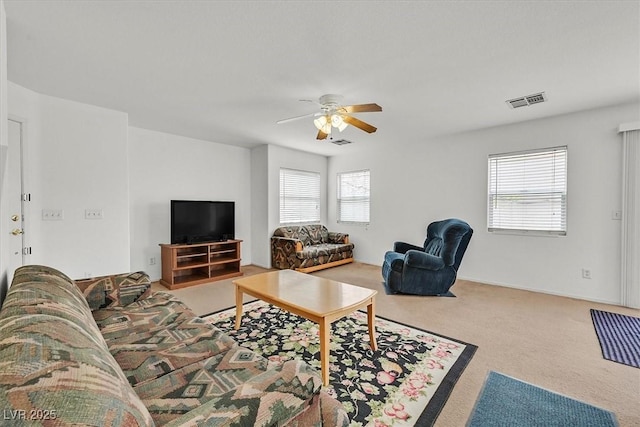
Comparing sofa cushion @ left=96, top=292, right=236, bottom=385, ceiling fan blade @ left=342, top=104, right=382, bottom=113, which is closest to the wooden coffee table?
sofa cushion @ left=96, top=292, right=236, bottom=385

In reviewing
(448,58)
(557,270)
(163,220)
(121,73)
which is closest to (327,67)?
(448,58)

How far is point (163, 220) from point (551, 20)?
5153mm

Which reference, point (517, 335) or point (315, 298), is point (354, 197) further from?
point (315, 298)

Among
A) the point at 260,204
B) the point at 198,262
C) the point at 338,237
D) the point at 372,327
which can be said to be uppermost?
the point at 260,204

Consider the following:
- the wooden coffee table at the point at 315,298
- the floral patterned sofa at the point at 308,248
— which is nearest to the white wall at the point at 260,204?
the floral patterned sofa at the point at 308,248

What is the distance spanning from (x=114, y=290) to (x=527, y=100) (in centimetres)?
449

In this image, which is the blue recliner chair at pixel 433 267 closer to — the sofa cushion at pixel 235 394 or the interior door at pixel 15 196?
the sofa cushion at pixel 235 394

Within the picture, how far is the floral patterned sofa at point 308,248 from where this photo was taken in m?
5.07

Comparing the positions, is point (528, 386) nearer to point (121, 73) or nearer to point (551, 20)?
point (551, 20)

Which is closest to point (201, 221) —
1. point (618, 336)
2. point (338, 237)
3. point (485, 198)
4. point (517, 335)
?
point (338, 237)

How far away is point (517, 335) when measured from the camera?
2.71 metres

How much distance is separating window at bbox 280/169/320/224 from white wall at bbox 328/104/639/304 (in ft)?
4.14

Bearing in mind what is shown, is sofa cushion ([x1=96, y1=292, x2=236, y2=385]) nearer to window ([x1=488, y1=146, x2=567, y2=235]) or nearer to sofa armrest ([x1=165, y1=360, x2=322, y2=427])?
sofa armrest ([x1=165, y1=360, x2=322, y2=427])

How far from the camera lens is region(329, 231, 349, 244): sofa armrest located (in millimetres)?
6117
